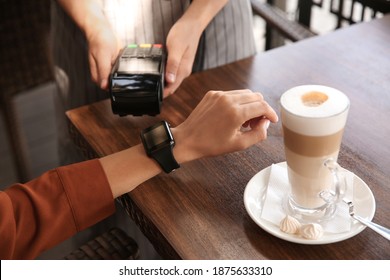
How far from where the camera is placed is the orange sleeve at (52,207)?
39.5 inches

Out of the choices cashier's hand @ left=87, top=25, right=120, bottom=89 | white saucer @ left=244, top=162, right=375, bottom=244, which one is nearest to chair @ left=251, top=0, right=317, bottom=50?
cashier's hand @ left=87, top=25, right=120, bottom=89

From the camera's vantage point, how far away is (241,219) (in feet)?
3.21

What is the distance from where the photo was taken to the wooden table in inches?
36.4

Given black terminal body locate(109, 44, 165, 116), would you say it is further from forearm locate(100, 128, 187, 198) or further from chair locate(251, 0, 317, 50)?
chair locate(251, 0, 317, 50)

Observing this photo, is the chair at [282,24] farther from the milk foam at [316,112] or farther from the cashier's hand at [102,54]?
the milk foam at [316,112]

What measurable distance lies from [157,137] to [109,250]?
1.27 feet

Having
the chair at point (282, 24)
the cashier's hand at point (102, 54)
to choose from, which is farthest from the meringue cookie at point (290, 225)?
the chair at point (282, 24)

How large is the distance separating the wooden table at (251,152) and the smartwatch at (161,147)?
0.10ft

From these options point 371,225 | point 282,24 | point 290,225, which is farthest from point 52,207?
point 282,24

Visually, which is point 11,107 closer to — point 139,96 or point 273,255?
point 139,96

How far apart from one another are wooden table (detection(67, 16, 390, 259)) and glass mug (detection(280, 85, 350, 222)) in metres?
0.09

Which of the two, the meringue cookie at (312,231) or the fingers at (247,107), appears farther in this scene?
the fingers at (247,107)

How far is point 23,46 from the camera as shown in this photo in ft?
7.50
